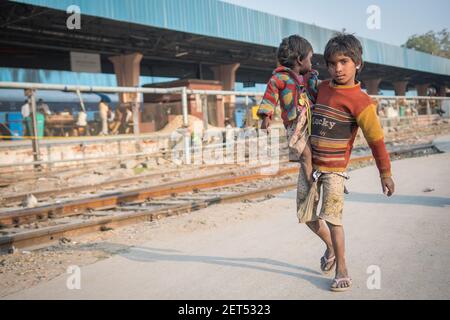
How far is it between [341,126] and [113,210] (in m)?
4.68

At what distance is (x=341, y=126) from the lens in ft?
8.61

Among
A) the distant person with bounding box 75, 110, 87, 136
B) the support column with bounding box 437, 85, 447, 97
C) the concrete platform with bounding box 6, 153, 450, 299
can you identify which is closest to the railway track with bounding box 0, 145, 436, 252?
the concrete platform with bounding box 6, 153, 450, 299

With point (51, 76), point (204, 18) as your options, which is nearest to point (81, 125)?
point (204, 18)

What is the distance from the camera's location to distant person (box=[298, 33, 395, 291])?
2537mm

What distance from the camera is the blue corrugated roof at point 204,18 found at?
1526 cm

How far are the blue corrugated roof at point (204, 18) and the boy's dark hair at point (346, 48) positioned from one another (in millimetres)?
13296

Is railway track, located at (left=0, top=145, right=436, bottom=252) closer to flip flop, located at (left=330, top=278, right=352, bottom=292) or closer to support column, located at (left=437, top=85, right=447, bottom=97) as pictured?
flip flop, located at (left=330, top=278, right=352, bottom=292)

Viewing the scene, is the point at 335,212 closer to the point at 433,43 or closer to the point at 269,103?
the point at 269,103

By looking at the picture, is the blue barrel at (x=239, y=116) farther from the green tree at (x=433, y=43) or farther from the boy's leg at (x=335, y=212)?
the green tree at (x=433, y=43)

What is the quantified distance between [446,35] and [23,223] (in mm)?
99105

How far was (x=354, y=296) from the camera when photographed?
8.34 feet

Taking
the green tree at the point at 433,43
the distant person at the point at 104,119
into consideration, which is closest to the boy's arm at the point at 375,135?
the distant person at the point at 104,119
